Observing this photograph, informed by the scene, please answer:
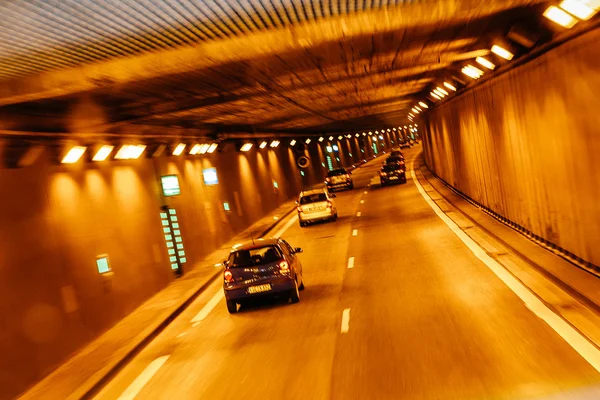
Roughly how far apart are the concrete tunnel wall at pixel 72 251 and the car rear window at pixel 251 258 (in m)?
3.44

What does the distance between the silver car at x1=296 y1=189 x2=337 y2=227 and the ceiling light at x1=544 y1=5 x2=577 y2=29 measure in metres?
21.6

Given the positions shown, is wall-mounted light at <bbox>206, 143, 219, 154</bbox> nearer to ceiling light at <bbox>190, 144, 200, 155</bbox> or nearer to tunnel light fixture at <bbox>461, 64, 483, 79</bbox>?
ceiling light at <bbox>190, 144, 200, 155</bbox>

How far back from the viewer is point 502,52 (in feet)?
→ 57.7

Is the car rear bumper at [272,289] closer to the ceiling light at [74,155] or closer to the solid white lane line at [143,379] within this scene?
the solid white lane line at [143,379]

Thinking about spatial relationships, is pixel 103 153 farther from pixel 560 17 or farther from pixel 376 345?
pixel 560 17

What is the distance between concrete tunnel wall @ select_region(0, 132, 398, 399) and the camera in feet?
42.3

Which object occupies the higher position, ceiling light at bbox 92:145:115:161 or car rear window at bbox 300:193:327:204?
ceiling light at bbox 92:145:115:161

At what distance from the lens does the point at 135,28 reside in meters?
9.07

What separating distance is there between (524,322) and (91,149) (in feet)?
39.0

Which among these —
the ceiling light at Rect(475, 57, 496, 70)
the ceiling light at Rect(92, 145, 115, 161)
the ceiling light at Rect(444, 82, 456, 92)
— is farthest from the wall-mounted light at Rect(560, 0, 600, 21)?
the ceiling light at Rect(444, 82, 456, 92)

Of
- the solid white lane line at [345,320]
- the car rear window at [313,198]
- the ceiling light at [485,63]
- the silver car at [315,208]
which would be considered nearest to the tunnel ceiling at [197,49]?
the ceiling light at [485,63]

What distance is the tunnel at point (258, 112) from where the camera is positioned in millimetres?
9281

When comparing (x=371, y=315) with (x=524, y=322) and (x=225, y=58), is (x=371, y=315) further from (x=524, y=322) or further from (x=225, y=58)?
(x=225, y=58)

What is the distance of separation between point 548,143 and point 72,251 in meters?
10.8
